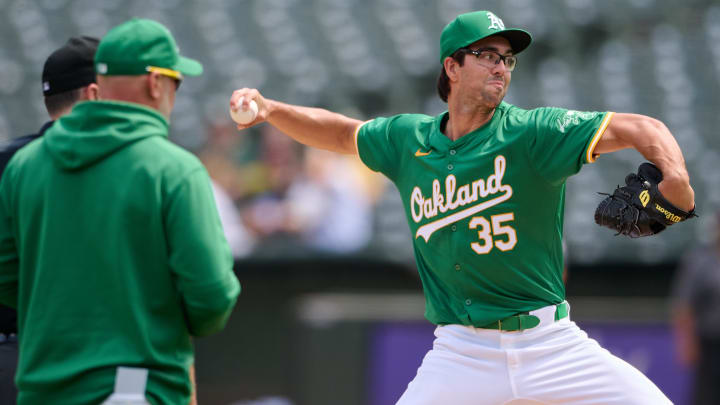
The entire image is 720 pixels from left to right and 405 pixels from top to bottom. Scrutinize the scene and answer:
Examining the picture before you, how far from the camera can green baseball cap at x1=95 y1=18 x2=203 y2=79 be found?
315 cm

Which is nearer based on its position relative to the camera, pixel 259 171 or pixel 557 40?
pixel 259 171

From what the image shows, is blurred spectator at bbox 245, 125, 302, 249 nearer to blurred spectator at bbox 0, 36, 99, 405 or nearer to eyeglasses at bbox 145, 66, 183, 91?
blurred spectator at bbox 0, 36, 99, 405

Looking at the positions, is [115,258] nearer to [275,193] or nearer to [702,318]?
Answer: [275,193]

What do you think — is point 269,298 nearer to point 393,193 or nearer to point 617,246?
point 393,193

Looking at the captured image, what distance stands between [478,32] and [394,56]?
6301 millimetres

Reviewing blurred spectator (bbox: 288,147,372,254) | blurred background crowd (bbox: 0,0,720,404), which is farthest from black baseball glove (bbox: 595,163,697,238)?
A: blurred spectator (bbox: 288,147,372,254)

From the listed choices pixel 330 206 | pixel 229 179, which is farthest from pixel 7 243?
pixel 229 179

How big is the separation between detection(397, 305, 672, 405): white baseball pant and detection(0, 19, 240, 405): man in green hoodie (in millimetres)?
1223

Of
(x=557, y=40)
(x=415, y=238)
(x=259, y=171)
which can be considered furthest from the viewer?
(x=557, y=40)

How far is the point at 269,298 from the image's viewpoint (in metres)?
A: 8.28

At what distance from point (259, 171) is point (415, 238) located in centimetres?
448

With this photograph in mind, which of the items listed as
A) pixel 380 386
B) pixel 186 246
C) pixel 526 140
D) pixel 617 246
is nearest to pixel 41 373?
pixel 186 246

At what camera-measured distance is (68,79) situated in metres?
3.85

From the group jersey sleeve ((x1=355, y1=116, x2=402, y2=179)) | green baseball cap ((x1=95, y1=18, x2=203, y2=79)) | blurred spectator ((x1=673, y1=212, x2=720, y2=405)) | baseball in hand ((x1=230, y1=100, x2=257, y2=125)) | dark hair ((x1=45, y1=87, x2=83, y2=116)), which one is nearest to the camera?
green baseball cap ((x1=95, y1=18, x2=203, y2=79))
